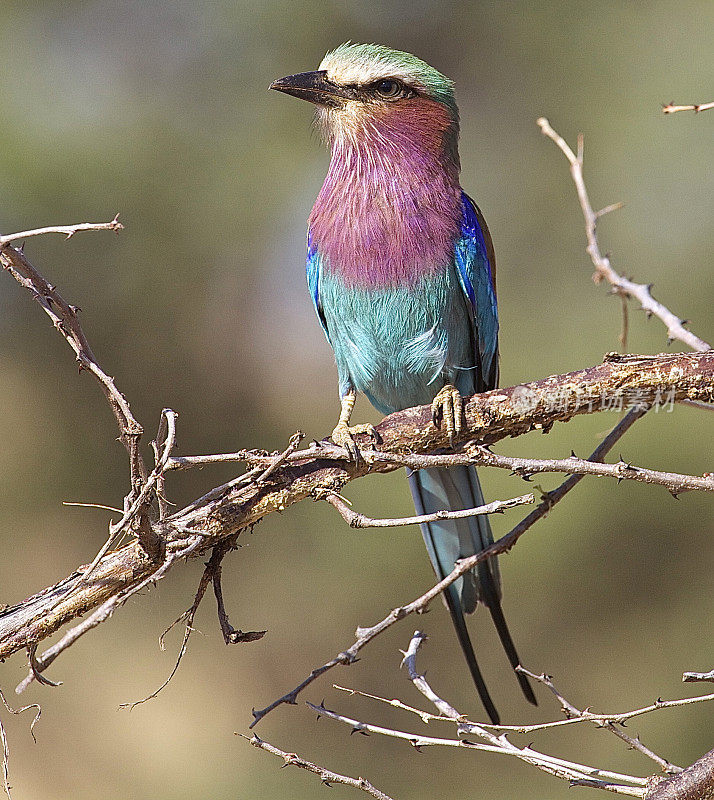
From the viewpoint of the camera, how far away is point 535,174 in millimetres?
5633

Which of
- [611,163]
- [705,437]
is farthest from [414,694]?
[611,163]

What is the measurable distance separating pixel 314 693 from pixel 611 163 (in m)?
3.42

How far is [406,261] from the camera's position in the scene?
224cm

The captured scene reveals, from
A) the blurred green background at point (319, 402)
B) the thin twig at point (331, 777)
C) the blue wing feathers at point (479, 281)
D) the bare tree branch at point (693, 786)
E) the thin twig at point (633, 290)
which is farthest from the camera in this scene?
the blurred green background at point (319, 402)

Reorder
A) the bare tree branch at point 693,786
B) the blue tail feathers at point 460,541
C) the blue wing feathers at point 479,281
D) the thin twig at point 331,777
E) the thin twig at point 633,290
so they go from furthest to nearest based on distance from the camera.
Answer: the blue wing feathers at point 479,281 → the blue tail feathers at point 460,541 → the thin twig at point 633,290 → the thin twig at point 331,777 → the bare tree branch at point 693,786

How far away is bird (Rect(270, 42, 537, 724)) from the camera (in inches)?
88.8

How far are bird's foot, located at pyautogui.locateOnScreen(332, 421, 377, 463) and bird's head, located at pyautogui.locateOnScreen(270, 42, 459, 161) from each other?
31.8 inches

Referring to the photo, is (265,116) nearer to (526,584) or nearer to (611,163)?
(611,163)

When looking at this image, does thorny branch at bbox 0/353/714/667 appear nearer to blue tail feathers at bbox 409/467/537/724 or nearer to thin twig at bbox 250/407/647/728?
thin twig at bbox 250/407/647/728

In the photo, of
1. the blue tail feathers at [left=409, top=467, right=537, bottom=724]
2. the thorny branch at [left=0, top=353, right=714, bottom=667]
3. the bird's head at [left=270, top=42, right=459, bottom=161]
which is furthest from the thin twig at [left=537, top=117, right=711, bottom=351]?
the blue tail feathers at [left=409, top=467, right=537, bottom=724]

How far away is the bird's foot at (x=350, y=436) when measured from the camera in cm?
165

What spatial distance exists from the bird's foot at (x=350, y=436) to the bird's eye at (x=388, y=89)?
90 centimetres

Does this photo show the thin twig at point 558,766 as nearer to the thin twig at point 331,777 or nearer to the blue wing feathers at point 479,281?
the thin twig at point 331,777

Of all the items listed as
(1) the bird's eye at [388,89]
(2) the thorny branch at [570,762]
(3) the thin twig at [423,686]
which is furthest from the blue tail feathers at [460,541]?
(1) the bird's eye at [388,89]
